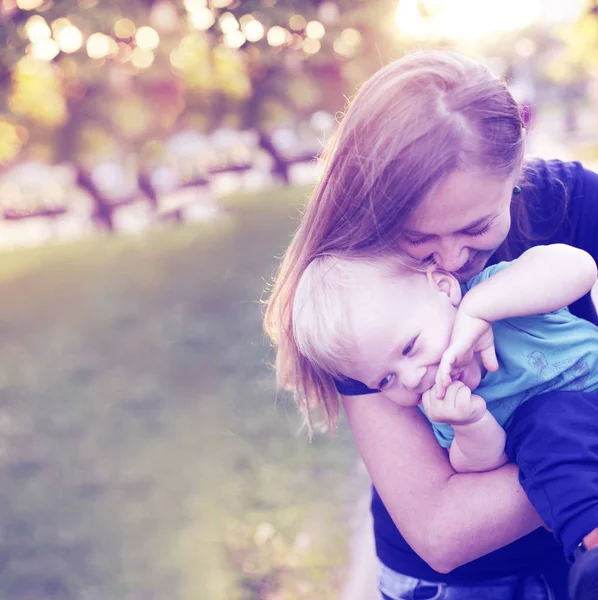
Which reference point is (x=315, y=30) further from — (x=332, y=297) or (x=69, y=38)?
(x=332, y=297)

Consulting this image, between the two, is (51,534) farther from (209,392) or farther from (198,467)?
(209,392)

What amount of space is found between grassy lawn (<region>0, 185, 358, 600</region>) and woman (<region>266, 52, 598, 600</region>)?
67.5 inches

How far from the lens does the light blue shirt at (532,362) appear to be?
5.56 feet

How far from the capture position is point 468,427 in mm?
1589

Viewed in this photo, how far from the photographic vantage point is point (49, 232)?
16.4 metres

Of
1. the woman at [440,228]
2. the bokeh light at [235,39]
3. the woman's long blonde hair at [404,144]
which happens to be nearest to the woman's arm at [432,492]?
the woman at [440,228]

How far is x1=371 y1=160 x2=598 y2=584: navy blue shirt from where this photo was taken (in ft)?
5.78

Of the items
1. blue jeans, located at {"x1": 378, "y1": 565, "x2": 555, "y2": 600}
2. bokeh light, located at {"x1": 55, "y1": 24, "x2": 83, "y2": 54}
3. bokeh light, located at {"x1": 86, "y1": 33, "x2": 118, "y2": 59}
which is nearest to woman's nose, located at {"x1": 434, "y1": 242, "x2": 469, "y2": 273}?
blue jeans, located at {"x1": 378, "y1": 565, "x2": 555, "y2": 600}

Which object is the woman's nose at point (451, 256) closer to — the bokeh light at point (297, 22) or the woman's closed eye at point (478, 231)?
the woman's closed eye at point (478, 231)

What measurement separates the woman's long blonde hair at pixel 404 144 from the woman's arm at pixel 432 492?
388mm

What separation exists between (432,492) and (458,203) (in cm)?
62

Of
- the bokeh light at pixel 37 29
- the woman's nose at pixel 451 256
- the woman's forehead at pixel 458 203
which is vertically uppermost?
the woman's forehead at pixel 458 203

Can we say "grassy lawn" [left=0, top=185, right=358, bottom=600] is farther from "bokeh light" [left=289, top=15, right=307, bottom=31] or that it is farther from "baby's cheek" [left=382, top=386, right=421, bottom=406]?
"bokeh light" [left=289, top=15, right=307, bottom=31]

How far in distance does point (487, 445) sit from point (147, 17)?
6816 mm
